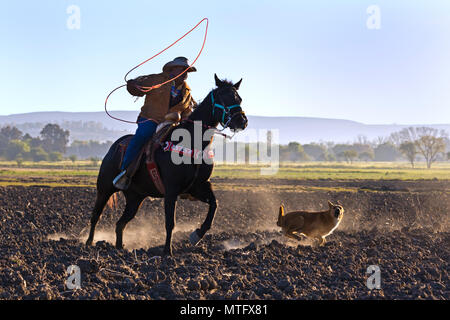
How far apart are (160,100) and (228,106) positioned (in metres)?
1.54

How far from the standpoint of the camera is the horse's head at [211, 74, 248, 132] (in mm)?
8812

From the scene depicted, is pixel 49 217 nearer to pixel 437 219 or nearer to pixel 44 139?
pixel 437 219

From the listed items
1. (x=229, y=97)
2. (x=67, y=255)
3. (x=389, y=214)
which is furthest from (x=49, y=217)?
(x=389, y=214)

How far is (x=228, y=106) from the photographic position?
8.97 meters

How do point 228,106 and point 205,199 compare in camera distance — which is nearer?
point 228,106

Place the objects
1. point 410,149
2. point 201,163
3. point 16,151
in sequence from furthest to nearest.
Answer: point 16,151 < point 410,149 < point 201,163

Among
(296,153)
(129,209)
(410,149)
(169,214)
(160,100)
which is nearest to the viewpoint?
(169,214)

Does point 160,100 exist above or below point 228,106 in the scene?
above

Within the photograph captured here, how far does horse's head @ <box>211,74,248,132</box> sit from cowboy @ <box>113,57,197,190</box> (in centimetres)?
88

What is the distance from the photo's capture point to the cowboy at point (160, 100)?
991 centimetres

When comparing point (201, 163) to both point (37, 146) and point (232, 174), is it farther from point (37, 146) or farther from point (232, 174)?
point (37, 146)

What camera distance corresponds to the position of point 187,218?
685 inches

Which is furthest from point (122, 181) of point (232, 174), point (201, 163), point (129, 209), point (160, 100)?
point (232, 174)
